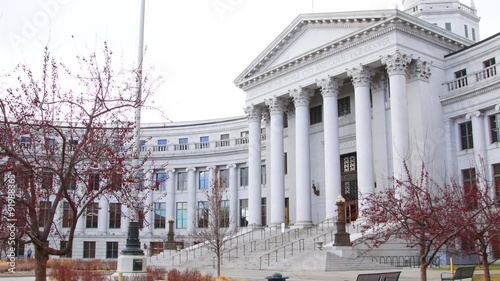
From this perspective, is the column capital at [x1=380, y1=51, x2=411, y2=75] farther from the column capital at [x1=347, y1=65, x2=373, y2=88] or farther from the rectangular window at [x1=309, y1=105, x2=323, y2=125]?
the rectangular window at [x1=309, y1=105, x2=323, y2=125]

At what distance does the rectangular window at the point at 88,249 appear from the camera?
67625mm

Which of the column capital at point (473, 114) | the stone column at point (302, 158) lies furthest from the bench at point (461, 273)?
the stone column at point (302, 158)

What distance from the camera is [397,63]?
3888cm

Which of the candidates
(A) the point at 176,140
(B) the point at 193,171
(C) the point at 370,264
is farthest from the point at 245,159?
(C) the point at 370,264

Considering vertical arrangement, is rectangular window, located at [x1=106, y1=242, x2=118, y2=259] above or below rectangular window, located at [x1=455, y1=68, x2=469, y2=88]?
below

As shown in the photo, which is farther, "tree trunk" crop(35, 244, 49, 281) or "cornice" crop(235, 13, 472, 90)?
"cornice" crop(235, 13, 472, 90)

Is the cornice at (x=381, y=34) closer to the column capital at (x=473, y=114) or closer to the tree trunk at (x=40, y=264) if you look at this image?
the column capital at (x=473, y=114)

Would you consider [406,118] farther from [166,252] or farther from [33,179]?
[33,179]

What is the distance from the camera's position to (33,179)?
1277 cm

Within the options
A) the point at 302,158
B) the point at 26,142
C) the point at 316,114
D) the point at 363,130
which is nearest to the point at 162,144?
the point at 316,114

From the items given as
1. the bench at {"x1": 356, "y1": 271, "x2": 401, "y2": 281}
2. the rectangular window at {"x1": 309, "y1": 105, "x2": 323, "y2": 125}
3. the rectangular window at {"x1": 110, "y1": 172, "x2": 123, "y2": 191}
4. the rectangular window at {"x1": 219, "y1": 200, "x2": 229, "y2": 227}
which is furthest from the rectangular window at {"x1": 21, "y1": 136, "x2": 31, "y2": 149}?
the rectangular window at {"x1": 309, "y1": 105, "x2": 323, "y2": 125}

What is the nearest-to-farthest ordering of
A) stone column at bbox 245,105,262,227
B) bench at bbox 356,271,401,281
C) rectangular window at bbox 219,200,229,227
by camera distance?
bench at bbox 356,271,401,281 → stone column at bbox 245,105,262,227 → rectangular window at bbox 219,200,229,227

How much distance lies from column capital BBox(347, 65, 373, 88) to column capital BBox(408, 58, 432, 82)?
2966mm

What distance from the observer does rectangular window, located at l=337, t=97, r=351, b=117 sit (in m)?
47.5
